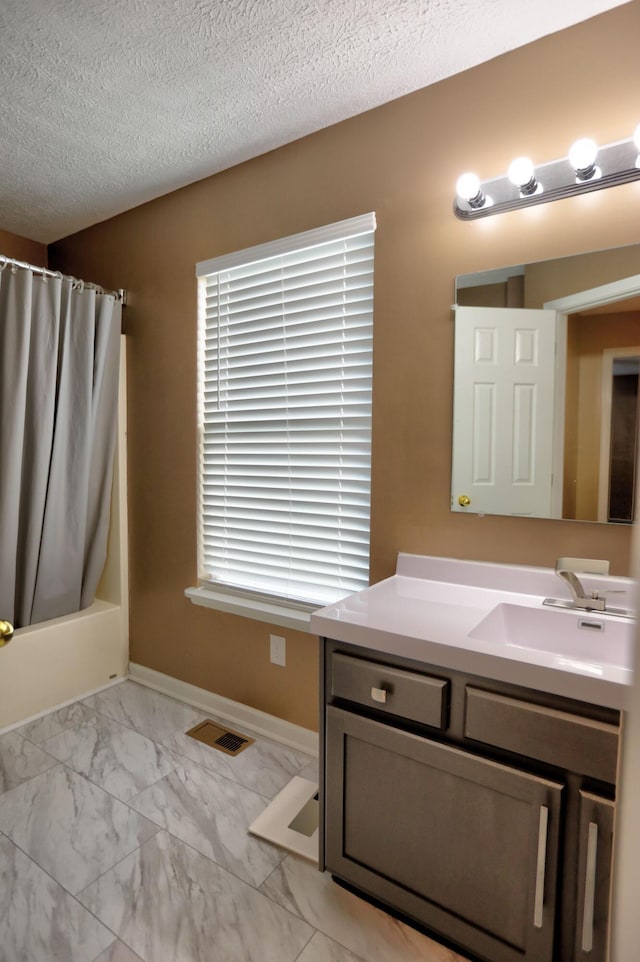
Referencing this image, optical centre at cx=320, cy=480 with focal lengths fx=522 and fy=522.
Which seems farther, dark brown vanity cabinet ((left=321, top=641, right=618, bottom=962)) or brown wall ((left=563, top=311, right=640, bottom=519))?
brown wall ((left=563, top=311, right=640, bottom=519))

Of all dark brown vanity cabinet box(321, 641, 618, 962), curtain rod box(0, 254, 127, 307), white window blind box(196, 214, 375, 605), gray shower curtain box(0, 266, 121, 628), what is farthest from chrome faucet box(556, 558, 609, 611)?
curtain rod box(0, 254, 127, 307)

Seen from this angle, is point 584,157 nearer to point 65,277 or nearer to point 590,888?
point 590,888

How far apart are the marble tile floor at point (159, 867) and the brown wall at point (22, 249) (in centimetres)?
248

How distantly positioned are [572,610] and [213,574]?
1539mm

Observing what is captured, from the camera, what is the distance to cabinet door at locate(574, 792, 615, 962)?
995 mm

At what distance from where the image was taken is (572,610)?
4.61 ft

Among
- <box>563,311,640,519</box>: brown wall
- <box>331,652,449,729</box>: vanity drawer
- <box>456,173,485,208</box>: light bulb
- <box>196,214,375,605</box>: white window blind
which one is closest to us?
<box>331,652,449,729</box>: vanity drawer

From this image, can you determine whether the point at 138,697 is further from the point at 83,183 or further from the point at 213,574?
the point at 83,183

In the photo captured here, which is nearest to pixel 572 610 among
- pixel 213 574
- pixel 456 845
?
pixel 456 845

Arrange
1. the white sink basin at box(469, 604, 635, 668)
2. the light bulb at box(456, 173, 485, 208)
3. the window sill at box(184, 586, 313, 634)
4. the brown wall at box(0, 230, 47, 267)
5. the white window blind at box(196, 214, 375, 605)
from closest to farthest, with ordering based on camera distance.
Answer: the white sink basin at box(469, 604, 635, 668)
the light bulb at box(456, 173, 485, 208)
the white window blind at box(196, 214, 375, 605)
the window sill at box(184, 586, 313, 634)
the brown wall at box(0, 230, 47, 267)

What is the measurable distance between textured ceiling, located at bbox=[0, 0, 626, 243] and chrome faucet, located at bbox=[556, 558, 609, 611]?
1475mm

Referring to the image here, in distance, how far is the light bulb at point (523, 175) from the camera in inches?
57.2

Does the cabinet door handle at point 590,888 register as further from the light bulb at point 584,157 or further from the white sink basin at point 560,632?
the light bulb at point 584,157

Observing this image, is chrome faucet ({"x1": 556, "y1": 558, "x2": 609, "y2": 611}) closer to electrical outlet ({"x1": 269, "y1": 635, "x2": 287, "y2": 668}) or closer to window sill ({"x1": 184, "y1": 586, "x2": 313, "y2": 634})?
window sill ({"x1": 184, "y1": 586, "x2": 313, "y2": 634})
